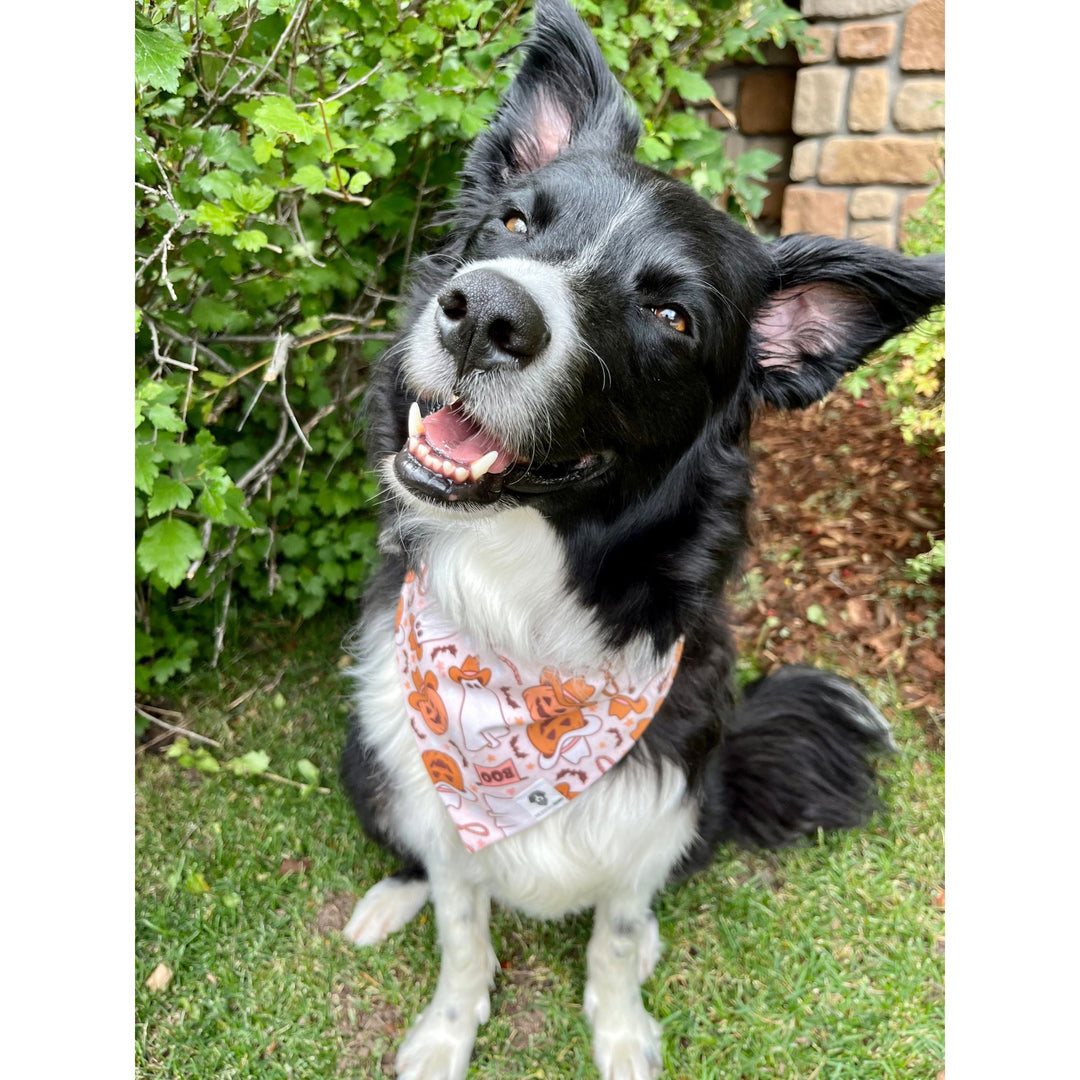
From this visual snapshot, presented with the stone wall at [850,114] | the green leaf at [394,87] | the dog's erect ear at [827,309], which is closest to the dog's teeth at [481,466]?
the dog's erect ear at [827,309]

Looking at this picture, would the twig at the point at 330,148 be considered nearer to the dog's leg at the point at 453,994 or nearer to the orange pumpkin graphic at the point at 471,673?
the orange pumpkin graphic at the point at 471,673

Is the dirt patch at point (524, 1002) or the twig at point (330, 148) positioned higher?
the twig at point (330, 148)

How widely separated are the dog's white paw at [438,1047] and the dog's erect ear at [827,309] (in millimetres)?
1926

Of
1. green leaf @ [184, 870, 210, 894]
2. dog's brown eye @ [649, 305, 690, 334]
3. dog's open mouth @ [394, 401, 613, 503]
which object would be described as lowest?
green leaf @ [184, 870, 210, 894]

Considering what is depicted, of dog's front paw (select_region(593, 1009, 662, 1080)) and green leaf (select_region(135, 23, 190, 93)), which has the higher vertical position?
green leaf (select_region(135, 23, 190, 93))

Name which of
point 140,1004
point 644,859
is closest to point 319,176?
point 644,859

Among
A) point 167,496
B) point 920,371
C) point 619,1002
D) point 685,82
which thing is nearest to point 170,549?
point 167,496

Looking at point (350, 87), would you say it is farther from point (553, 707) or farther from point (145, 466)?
point (553, 707)

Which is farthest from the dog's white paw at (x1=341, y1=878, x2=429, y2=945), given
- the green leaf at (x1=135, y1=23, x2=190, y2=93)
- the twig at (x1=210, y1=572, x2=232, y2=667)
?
the green leaf at (x1=135, y1=23, x2=190, y2=93)

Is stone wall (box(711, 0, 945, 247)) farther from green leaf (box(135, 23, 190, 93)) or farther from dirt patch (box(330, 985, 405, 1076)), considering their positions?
dirt patch (box(330, 985, 405, 1076))

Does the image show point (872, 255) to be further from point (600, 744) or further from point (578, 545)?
point (600, 744)

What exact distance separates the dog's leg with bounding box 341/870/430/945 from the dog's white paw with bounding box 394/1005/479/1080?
34 centimetres

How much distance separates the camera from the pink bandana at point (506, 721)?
2.32 metres

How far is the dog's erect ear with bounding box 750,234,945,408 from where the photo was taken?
2.03m
